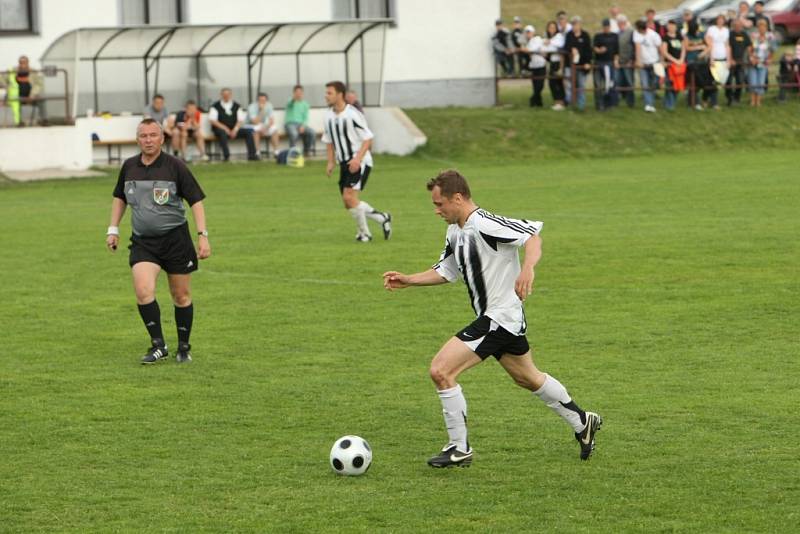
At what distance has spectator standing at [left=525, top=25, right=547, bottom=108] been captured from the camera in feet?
124

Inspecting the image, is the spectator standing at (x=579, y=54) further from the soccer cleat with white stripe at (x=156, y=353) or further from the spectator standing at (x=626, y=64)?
the soccer cleat with white stripe at (x=156, y=353)

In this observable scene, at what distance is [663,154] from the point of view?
35375 millimetres

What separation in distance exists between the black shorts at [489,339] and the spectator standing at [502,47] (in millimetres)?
32904

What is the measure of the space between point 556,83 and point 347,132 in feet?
67.2

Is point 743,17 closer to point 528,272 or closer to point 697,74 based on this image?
point 697,74

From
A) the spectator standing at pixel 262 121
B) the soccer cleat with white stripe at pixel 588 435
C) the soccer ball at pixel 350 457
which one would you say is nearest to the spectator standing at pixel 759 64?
the spectator standing at pixel 262 121

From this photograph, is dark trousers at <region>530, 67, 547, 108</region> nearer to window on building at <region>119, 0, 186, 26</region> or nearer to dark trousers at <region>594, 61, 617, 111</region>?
dark trousers at <region>594, 61, 617, 111</region>

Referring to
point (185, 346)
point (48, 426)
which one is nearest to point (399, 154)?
point (185, 346)

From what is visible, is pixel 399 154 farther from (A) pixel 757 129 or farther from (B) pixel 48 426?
(B) pixel 48 426

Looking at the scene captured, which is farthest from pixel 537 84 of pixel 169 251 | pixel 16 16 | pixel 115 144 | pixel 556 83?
pixel 169 251

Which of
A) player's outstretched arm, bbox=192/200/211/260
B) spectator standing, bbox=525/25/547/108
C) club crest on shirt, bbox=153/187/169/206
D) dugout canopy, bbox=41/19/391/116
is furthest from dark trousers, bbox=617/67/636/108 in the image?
club crest on shirt, bbox=153/187/169/206

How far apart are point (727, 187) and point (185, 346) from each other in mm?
16284

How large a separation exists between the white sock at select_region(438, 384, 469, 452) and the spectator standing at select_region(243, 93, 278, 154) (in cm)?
2766

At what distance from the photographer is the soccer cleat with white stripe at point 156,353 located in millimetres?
12102
